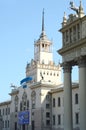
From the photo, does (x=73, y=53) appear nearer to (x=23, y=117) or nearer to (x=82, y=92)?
(x=82, y=92)

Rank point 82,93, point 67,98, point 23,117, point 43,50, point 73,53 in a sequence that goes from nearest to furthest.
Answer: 1. point 82,93
2. point 73,53
3. point 67,98
4. point 23,117
5. point 43,50

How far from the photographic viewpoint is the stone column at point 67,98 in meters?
43.1

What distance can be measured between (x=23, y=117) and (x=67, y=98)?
49272 millimetres

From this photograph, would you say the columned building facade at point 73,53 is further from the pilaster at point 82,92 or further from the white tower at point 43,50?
the white tower at point 43,50

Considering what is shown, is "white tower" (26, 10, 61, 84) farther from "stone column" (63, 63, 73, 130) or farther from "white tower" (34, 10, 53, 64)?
"stone column" (63, 63, 73, 130)

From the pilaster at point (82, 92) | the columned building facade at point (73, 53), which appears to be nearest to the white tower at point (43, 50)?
the columned building facade at point (73, 53)


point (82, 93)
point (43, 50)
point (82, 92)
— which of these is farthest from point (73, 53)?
point (43, 50)

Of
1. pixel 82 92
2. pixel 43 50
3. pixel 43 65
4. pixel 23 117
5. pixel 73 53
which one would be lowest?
pixel 23 117

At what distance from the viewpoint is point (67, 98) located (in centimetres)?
4391

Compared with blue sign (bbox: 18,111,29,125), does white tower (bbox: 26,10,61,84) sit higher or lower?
higher

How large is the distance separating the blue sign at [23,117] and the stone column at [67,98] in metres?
47.0

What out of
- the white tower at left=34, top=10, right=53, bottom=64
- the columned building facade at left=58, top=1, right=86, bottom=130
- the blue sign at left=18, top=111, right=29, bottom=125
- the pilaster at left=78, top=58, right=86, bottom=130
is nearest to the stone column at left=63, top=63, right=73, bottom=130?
the columned building facade at left=58, top=1, right=86, bottom=130

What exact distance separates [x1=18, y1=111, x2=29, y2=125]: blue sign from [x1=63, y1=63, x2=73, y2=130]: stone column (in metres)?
47.0

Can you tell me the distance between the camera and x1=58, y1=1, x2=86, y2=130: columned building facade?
40.6 meters
